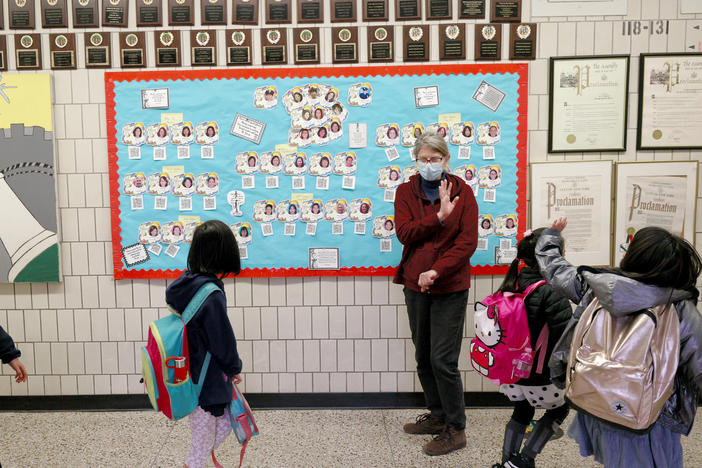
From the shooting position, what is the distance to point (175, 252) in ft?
9.55

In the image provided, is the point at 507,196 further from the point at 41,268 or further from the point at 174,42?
the point at 41,268

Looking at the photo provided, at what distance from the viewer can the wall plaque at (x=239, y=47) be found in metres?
2.80

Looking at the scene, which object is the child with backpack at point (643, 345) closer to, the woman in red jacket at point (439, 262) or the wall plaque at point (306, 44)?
the woman in red jacket at point (439, 262)

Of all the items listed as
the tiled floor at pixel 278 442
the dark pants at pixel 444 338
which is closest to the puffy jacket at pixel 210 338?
the tiled floor at pixel 278 442

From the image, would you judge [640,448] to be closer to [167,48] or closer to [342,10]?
[342,10]

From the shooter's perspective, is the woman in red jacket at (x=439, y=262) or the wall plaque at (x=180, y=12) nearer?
the woman in red jacket at (x=439, y=262)

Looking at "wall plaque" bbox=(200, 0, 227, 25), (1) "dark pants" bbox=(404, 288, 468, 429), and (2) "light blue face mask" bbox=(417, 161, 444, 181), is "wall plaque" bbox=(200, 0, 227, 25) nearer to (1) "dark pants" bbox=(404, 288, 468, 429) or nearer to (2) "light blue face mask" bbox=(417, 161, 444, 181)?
(2) "light blue face mask" bbox=(417, 161, 444, 181)

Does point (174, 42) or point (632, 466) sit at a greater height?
point (174, 42)

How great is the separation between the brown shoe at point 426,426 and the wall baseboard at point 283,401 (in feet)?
0.97

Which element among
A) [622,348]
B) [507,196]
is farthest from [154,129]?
[622,348]

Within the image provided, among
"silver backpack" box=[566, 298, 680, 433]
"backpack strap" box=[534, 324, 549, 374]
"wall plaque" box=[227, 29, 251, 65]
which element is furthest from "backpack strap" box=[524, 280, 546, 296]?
"wall plaque" box=[227, 29, 251, 65]

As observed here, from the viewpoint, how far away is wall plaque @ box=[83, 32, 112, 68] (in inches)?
111

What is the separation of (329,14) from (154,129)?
1211 millimetres

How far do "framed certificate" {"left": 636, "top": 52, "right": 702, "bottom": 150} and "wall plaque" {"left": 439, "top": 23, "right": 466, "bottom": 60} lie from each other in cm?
103
